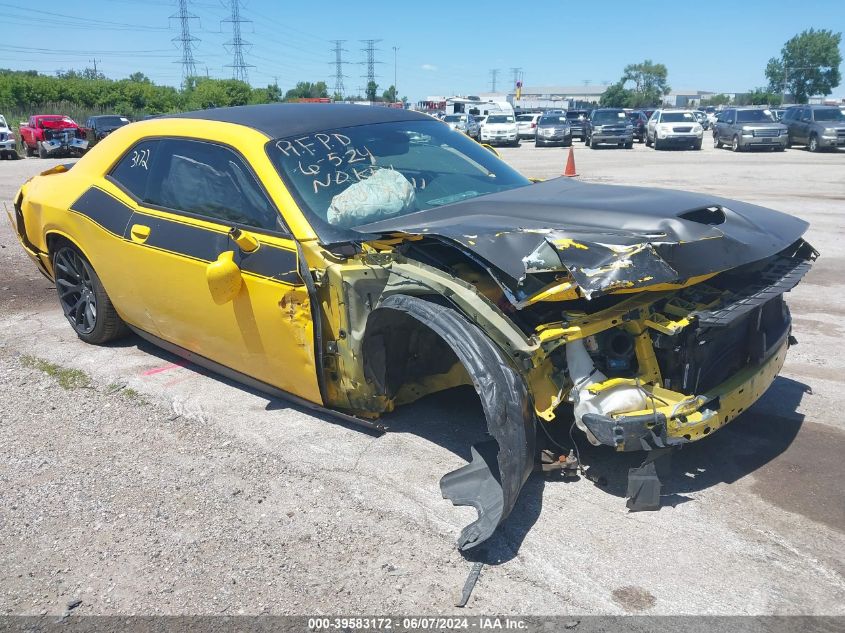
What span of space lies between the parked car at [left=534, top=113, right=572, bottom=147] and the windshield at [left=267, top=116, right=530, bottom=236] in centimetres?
2850

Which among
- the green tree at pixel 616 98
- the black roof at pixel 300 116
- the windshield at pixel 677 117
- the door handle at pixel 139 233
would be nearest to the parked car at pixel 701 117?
the windshield at pixel 677 117

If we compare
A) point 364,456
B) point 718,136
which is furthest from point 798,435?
point 718,136

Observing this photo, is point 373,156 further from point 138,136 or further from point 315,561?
point 315,561

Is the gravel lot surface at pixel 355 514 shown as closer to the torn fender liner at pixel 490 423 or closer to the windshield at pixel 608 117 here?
the torn fender liner at pixel 490 423

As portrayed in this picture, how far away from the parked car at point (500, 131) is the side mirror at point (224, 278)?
3089 cm

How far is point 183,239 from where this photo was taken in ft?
13.1

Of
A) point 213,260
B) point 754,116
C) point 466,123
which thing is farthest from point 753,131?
point 213,260

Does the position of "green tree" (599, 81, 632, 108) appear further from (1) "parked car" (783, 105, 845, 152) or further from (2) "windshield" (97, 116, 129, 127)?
(2) "windshield" (97, 116, 129, 127)

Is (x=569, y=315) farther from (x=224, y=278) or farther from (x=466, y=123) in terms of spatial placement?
(x=466, y=123)

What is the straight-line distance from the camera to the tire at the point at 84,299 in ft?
16.2

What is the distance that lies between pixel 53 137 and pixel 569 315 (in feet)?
98.8

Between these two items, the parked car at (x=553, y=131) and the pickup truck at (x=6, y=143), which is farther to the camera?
the parked car at (x=553, y=131)

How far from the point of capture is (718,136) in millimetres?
29344

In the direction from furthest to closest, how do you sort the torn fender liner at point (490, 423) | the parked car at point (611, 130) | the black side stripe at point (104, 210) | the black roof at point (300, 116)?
the parked car at point (611, 130), the black side stripe at point (104, 210), the black roof at point (300, 116), the torn fender liner at point (490, 423)
